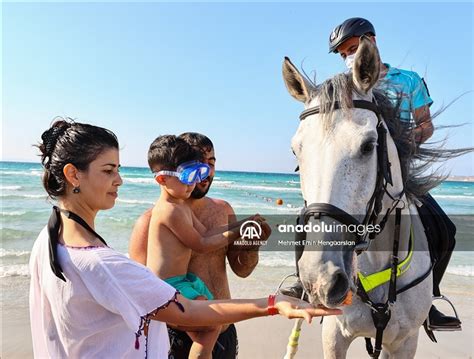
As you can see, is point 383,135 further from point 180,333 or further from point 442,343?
point 442,343

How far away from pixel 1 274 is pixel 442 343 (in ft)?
27.2

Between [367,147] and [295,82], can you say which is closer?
[367,147]

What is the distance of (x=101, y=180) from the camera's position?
1.50 metres

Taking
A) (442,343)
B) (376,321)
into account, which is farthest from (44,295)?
(442,343)

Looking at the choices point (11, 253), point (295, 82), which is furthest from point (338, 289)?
point (11, 253)

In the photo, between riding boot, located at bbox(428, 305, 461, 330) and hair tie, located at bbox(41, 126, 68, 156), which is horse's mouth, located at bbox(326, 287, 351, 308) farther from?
riding boot, located at bbox(428, 305, 461, 330)

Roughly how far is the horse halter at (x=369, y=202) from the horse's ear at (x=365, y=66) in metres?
0.12

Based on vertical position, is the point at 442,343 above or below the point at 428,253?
below

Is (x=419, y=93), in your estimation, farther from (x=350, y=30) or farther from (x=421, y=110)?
(x=350, y=30)

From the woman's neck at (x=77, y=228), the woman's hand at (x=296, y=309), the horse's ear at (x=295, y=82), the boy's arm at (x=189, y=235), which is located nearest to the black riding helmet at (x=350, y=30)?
the horse's ear at (x=295, y=82)

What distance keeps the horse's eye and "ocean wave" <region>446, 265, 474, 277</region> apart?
8.88 metres

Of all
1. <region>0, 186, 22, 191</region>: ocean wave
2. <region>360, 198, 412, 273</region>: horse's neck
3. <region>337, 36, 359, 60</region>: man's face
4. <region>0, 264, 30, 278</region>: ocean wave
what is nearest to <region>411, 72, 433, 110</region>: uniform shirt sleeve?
<region>337, 36, 359, 60</region>: man's face

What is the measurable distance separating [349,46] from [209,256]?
2135mm

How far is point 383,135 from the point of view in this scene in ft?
6.63
